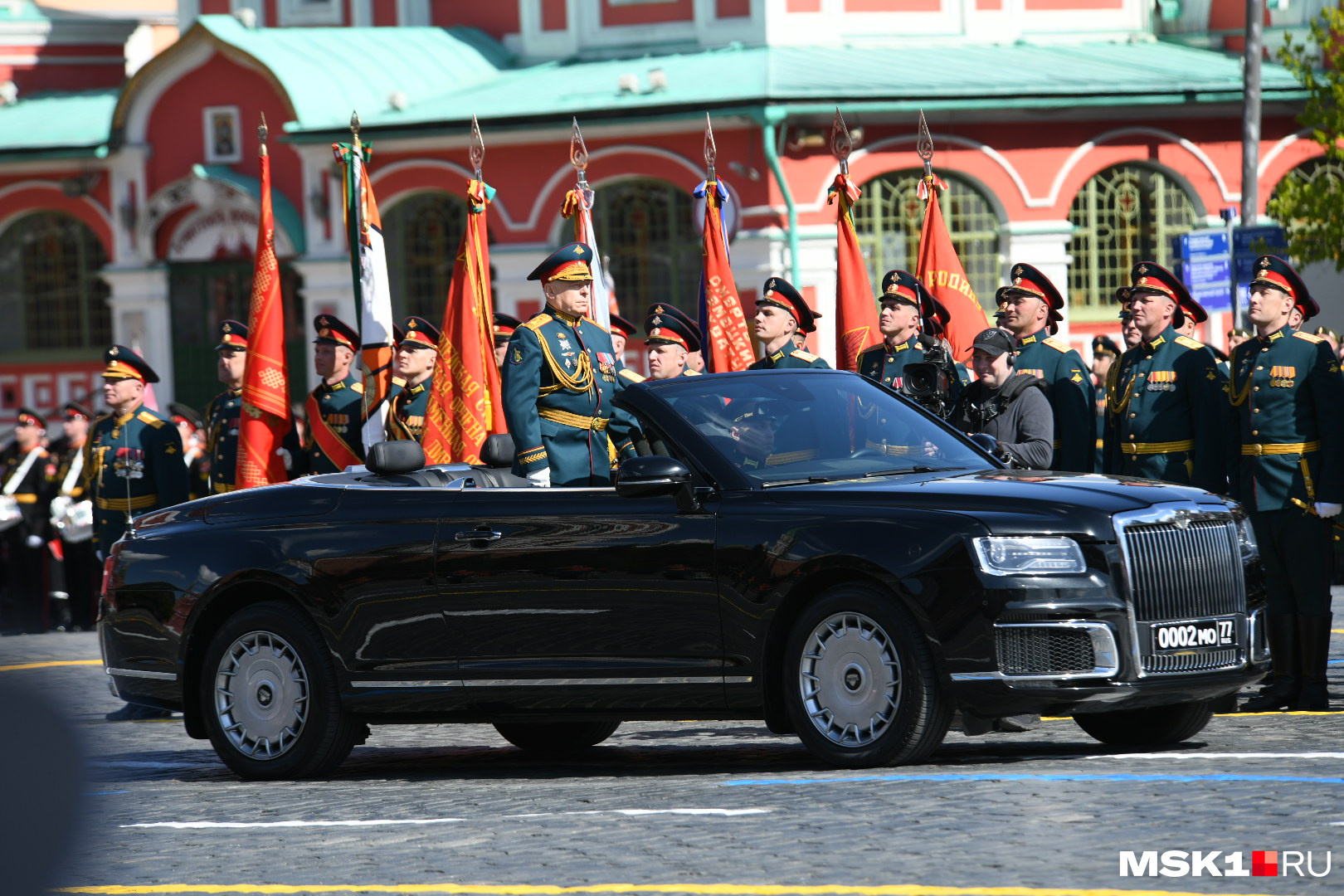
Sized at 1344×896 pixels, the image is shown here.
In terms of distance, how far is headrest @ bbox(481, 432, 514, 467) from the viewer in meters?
9.98

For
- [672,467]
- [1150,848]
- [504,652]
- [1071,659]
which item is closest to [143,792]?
[504,652]

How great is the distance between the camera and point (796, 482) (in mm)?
8664

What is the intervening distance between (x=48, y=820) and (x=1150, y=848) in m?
4.35

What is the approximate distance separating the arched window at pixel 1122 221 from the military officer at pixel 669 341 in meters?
15.9

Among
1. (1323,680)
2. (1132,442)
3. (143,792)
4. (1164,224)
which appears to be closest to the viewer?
(143,792)

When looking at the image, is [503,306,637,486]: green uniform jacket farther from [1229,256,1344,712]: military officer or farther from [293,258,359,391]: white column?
[293,258,359,391]: white column

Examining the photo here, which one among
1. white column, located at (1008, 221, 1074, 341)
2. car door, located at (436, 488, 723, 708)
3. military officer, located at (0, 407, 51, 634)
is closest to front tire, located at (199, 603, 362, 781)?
car door, located at (436, 488, 723, 708)

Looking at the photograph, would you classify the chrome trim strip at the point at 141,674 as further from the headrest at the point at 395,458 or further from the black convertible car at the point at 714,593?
the headrest at the point at 395,458

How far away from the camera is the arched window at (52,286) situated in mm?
33812

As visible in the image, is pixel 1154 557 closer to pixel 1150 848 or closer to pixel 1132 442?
pixel 1150 848

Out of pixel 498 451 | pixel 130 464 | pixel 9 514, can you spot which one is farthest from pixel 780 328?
pixel 9 514

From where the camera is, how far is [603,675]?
8.70 meters

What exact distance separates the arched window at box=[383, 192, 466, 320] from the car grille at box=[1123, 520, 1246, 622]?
75.7ft

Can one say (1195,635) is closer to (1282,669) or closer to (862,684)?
(862,684)
